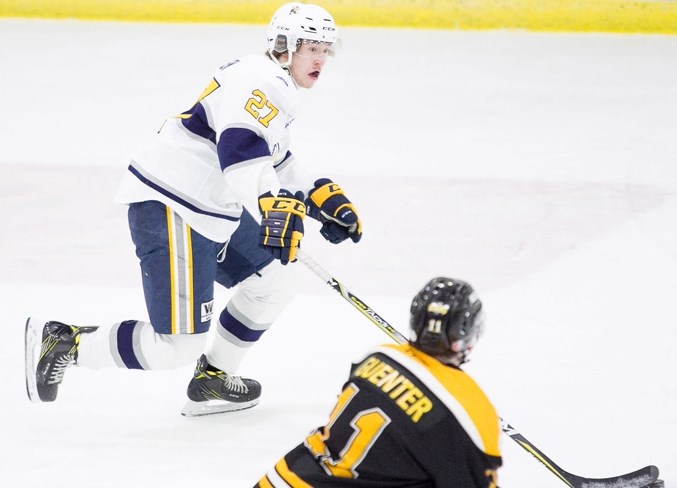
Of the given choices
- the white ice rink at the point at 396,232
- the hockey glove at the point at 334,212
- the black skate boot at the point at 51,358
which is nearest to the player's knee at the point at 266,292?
the hockey glove at the point at 334,212

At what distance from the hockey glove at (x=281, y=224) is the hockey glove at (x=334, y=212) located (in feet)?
1.29

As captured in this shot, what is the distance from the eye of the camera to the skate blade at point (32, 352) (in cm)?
314

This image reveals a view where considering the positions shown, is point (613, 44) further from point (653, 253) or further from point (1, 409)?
point (1, 409)

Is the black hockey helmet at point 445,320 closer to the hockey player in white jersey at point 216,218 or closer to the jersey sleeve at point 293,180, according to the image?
the hockey player in white jersey at point 216,218

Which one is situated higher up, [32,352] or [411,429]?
[411,429]

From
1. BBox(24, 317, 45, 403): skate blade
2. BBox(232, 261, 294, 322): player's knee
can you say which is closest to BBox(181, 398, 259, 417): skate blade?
BBox(232, 261, 294, 322): player's knee

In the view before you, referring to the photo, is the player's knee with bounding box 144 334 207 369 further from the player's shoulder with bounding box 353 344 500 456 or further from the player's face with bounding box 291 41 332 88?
the player's shoulder with bounding box 353 344 500 456

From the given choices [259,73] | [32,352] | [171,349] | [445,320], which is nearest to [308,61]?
[259,73]

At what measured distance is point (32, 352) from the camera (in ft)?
10.4

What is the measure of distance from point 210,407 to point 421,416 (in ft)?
5.07

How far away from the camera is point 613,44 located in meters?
6.93

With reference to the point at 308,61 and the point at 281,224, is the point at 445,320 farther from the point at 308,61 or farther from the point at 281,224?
the point at 308,61

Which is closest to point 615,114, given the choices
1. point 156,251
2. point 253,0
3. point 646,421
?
point 253,0

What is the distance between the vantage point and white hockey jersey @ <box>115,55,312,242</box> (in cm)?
282
